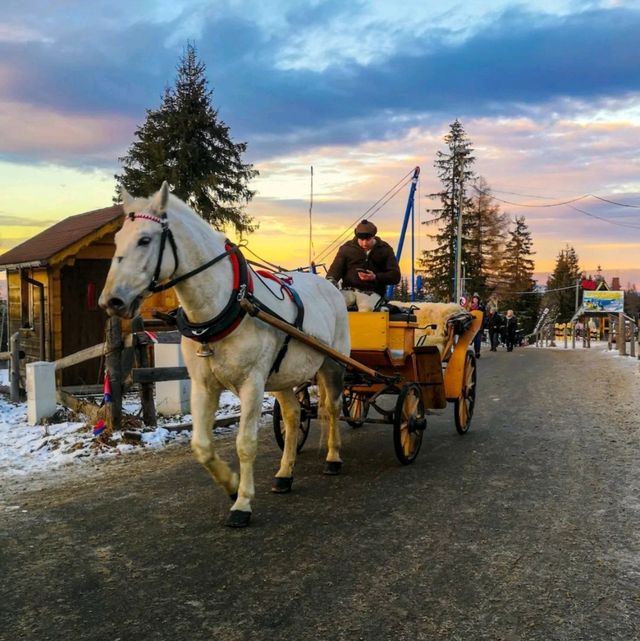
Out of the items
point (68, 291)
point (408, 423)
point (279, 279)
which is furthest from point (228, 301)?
point (68, 291)

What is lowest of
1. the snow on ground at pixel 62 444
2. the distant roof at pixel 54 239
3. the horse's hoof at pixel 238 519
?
the snow on ground at pixel 62 444

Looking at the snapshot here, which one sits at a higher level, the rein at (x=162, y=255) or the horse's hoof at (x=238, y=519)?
the rein at (x=162, y=255)

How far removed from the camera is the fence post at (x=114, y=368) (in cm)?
738

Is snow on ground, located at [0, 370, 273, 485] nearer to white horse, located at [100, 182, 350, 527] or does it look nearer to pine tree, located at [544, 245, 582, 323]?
white horse, located at [100, 182, 350, 527]

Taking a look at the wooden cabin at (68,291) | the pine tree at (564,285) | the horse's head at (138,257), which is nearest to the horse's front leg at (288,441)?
the horse's head at (138,257)

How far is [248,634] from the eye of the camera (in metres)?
2.95

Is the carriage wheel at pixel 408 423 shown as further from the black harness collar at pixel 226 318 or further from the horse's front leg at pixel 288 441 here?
the black harness collar at pixel 226 318

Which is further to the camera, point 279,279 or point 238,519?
point 279,279

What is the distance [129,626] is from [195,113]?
84.1 feet

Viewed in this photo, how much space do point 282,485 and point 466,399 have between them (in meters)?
3.29

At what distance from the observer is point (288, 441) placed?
5.42 m

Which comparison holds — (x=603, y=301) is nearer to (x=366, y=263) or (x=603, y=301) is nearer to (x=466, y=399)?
(x=466, y=399)

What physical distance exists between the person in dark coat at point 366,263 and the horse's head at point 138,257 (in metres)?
3.11

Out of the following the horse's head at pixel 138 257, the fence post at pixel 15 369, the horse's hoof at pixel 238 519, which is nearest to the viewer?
the horse's head at pixel 138 257
